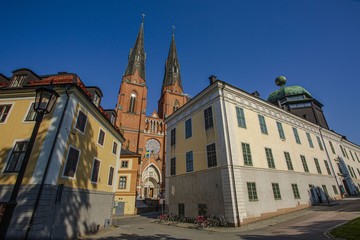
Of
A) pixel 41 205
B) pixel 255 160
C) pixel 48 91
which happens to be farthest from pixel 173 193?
pixel 48 91

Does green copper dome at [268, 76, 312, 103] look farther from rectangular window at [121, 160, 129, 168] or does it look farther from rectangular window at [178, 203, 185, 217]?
rectangular window at [121, 160, 129, 168]

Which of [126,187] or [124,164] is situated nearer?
[126,187]

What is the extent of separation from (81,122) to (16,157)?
4.02 m

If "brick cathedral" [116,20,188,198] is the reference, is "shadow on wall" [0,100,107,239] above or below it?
below

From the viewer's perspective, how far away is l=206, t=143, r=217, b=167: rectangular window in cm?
1534

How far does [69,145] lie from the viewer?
1118cm

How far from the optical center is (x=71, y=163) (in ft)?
37.4

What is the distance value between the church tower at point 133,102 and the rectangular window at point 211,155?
2968cm

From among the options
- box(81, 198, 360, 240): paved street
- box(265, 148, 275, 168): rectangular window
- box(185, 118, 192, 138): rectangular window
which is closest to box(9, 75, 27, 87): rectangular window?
box(81, 198, 360, 240): paved street

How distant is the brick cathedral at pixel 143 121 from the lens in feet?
141

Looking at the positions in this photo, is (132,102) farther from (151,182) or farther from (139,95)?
(151,182)

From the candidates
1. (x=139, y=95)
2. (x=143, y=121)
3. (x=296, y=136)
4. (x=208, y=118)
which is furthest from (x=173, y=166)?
(x=139, y=95)

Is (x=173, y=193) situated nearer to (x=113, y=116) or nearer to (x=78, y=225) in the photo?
(x=78, y=225)

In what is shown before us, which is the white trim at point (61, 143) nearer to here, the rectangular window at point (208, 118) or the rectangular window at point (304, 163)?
the rectangular window at point (208, 118)
